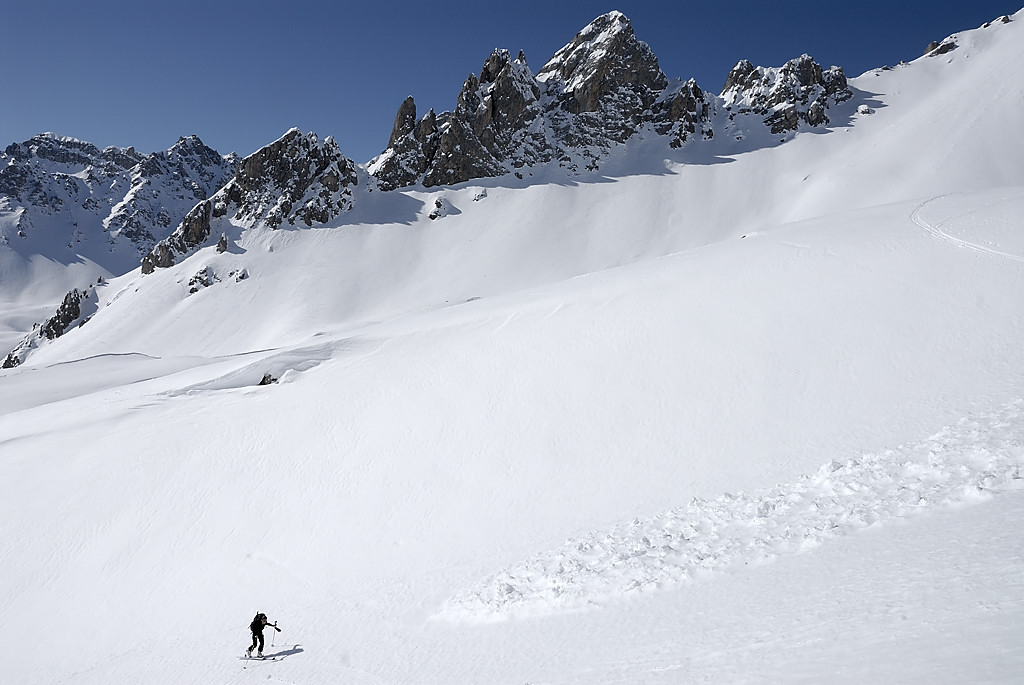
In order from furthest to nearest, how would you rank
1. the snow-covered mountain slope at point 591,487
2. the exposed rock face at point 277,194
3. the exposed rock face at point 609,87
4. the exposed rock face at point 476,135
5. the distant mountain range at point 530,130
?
the exposed rock face at point 609,87, the exposed rock face at point 476,135, the distant mountain range at point 530,130, the exposed rock face at point 277,194, the snow-covered mountain slope at point 591,487

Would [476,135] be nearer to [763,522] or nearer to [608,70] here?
[608,70]

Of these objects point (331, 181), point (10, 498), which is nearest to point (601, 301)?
point (10, 498)

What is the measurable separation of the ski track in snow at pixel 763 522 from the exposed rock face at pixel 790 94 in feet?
335

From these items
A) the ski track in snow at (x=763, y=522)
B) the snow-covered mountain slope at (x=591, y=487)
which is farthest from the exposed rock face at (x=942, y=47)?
the ski track in snow at (x=763, y=522)

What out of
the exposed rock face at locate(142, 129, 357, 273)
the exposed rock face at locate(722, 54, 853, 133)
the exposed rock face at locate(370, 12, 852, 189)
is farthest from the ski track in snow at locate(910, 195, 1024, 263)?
the exposed rock face at locate(722, 54, 853, 133)

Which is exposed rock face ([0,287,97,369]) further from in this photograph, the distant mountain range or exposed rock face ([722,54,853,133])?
exposed rock face ([722,54,853,133])

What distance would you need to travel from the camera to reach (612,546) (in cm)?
1154

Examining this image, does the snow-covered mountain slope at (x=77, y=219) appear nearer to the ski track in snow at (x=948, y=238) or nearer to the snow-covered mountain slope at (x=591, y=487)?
the snow-covered mountain slope at (x=591, y=487)

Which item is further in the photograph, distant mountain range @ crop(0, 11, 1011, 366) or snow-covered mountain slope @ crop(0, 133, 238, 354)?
snow-covered mountain slope @ crop(0, 133, 238, 354)

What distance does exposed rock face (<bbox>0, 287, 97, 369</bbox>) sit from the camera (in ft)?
278

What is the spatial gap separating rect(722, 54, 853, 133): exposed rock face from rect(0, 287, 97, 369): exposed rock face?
11760 cm

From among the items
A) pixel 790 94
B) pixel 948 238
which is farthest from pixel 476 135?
pixel 948 238

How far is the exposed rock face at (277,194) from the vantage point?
87125mm

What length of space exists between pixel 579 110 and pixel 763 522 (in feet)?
348
